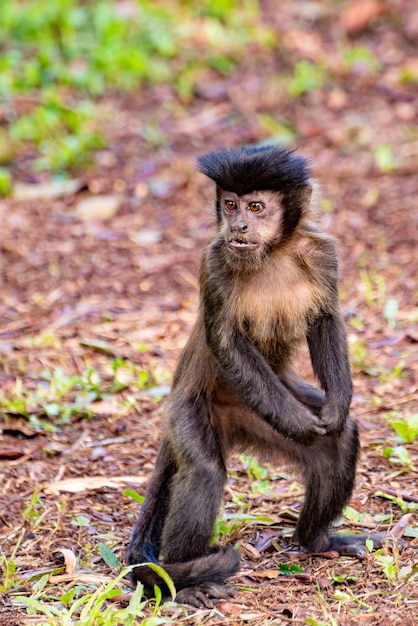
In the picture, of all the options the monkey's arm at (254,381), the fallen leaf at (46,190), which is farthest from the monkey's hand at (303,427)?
the fallen leaf at (46,190)

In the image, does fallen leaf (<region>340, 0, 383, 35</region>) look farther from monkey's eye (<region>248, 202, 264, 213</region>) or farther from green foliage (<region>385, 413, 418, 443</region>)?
monkey's eye (<region>248, 202, 264, 213</region>)

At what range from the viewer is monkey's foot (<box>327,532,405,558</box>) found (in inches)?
189

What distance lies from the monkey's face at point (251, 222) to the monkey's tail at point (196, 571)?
1327mm

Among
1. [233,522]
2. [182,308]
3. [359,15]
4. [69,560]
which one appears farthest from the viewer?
[359,15]

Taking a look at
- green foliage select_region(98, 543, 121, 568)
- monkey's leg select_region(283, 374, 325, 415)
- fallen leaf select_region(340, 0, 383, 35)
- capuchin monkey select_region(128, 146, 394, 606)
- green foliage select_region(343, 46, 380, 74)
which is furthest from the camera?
fallen leaf select_region(340, 0, 383, 35)

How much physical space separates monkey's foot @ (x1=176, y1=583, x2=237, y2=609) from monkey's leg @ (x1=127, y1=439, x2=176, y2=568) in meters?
0.26

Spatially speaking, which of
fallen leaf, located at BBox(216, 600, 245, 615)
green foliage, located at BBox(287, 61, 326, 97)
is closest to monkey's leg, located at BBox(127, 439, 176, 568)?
fallen leaf, located at BBox(216, 600, 245, 615)

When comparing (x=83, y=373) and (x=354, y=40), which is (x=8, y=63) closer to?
(x=354, y=40)

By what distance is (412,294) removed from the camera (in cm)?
755

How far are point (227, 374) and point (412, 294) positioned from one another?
329 centimetres

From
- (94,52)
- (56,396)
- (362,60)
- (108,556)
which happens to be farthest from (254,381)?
(94,52)

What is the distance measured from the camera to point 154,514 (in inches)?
189

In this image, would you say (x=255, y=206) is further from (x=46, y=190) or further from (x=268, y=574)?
(x=46, y=190)

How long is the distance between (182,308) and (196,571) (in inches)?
133
